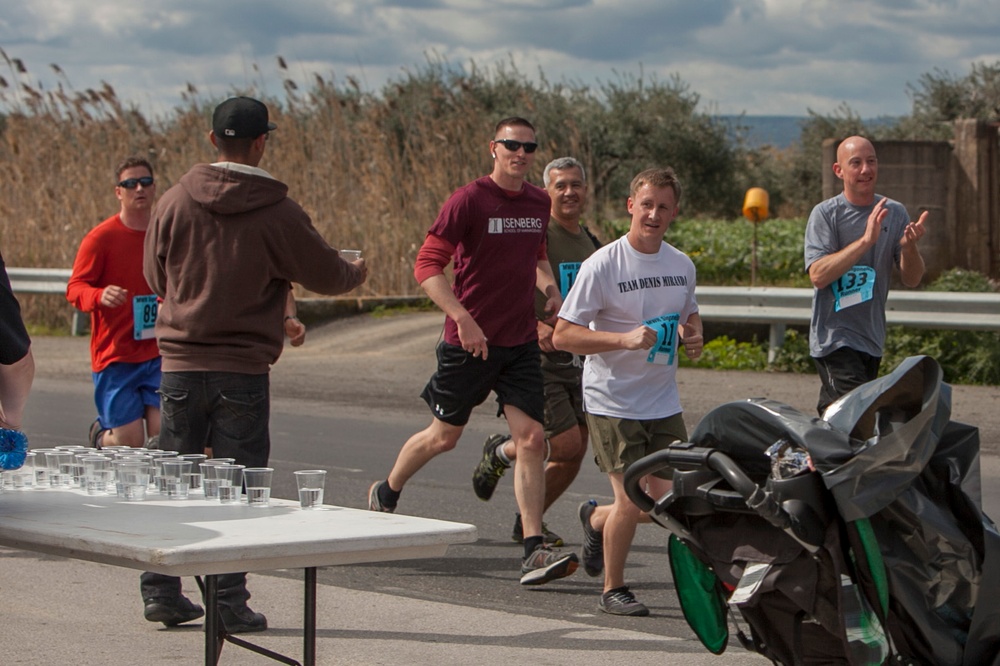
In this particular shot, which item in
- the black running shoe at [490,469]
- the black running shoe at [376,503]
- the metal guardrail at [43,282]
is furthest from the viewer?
the metal guardrail at [43,282]

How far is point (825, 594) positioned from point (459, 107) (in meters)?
21.5

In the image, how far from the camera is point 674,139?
28.9 meters

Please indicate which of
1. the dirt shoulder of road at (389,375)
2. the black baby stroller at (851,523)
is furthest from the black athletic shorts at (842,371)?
the black baby stroller at (851,523)

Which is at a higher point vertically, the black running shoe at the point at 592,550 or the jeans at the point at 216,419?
the jeans at the point at 216,419

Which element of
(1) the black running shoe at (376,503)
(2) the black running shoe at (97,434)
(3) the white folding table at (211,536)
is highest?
(3) the white folding table at (211,536)

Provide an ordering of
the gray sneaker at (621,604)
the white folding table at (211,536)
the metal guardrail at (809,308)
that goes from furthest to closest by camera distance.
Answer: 1. the metal guardrail at (809,308)
2. the gray sneaker at (621,604)
3. the white folding table at (211,536)

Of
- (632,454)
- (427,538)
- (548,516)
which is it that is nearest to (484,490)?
(548,516)

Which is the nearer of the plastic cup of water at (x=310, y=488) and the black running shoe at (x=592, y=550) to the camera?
the plastic cup of water at (x=310, y=488)

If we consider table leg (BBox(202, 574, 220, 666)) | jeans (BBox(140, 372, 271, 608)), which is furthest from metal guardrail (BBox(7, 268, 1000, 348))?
table leg (BBox(202, 574, 220, 666))

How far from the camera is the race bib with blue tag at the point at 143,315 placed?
7.94 meters

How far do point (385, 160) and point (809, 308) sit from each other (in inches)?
366

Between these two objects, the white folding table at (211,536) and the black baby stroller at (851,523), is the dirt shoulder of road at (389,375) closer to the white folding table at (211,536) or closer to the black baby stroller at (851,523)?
the black baby stroller at (851,523)

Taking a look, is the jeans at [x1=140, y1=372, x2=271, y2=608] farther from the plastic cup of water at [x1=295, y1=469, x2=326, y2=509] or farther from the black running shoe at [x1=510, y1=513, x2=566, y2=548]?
the black running shoe at [x1=510, y1=513, x2=566, y2=548]

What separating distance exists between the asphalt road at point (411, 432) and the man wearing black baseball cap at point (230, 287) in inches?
39.6
